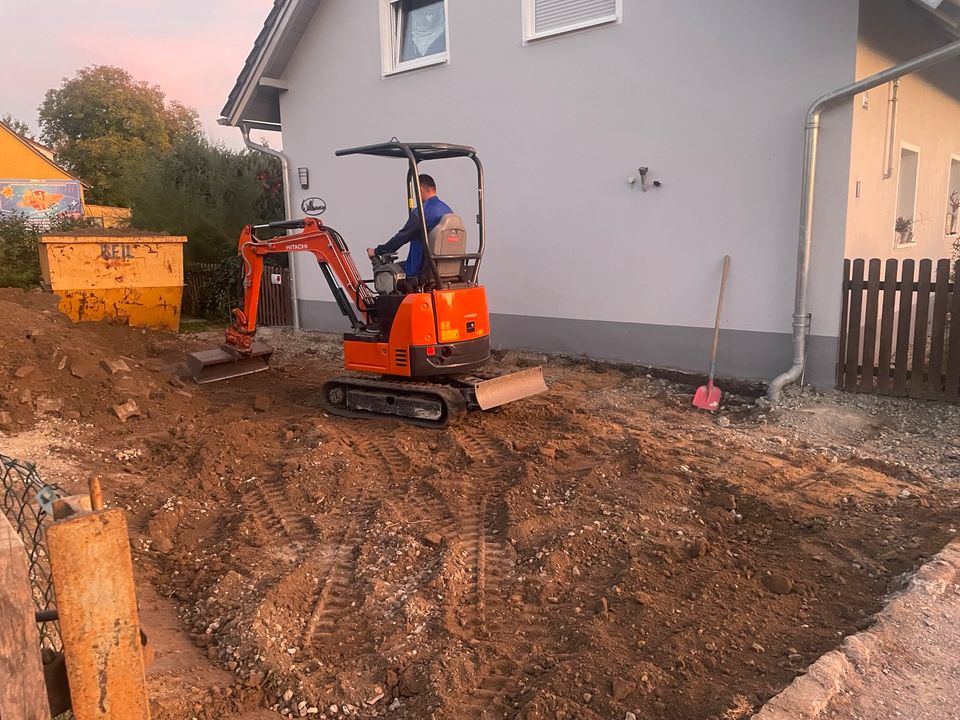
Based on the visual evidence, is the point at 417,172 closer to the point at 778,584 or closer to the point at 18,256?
the point at 778,584

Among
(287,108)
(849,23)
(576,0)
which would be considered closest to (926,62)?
(849,23)

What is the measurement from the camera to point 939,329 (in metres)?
6.64

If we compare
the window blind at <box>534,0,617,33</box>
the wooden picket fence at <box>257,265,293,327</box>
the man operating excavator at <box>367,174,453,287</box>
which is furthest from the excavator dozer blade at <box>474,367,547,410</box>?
the wooden picket fence at <box>257,265,293,327</box>

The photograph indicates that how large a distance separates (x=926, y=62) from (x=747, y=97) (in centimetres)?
168

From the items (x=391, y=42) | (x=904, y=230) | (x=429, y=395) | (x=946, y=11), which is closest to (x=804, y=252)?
(x=946, y=11)

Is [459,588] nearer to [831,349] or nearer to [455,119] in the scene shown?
[831,349]

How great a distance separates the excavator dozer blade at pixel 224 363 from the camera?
27.5 feet

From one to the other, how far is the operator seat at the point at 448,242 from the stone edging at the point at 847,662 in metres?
4.22

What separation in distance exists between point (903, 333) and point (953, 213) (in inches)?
225

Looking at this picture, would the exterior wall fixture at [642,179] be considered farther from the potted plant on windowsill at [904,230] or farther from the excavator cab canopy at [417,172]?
the potted plant on windowsill at [904,230]

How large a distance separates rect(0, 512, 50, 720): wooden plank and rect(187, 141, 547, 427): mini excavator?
4.70 m

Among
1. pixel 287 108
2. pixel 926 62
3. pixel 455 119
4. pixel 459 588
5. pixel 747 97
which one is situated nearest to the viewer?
pixel 459 588

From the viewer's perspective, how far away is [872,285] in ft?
22.7

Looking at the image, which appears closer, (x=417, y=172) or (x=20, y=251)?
(x=417, y=172)
